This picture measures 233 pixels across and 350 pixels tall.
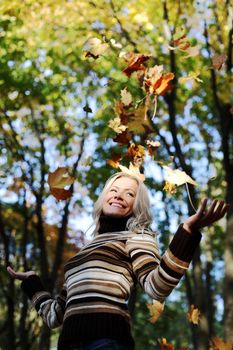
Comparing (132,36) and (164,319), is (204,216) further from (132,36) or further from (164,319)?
(164,319)

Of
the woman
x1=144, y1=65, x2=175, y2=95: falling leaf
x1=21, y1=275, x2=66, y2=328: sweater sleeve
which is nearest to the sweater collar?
the woman

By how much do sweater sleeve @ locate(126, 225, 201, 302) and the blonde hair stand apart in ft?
0.68

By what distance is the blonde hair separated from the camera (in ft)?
9.34

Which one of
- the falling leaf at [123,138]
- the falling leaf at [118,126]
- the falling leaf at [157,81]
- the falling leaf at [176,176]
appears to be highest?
the falling leaf at [157,81]

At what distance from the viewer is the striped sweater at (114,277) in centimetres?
229

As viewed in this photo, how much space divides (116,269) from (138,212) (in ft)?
1.40

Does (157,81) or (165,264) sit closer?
(165,264)

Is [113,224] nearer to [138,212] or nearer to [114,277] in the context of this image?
[138,212]

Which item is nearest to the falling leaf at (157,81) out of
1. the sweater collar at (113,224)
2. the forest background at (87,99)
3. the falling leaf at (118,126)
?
the falling leaf at (118,126)

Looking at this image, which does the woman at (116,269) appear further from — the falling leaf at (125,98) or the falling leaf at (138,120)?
the falling leaf at (125,98)

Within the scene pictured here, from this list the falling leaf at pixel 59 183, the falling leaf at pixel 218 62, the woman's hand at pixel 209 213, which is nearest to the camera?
the woman's hand at pixel 209 213

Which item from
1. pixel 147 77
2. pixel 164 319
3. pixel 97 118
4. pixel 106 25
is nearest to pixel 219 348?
pixel 147 77

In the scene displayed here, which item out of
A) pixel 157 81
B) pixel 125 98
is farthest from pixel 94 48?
pixel 157 81

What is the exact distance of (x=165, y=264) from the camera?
90.7 inches
